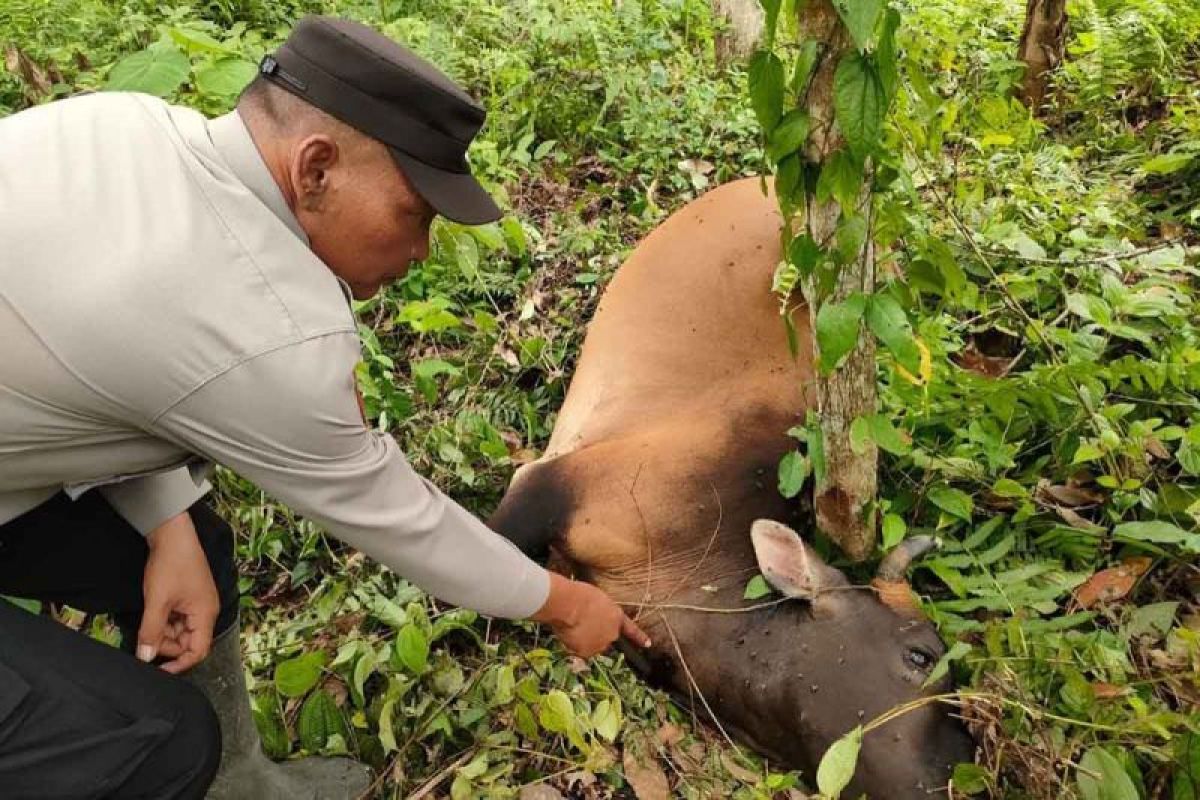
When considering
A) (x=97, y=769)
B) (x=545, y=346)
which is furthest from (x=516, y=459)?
(x=97, y=769)

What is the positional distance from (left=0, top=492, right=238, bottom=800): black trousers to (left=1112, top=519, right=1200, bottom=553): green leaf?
→ 2.88 metres

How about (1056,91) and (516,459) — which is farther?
(1056,91)

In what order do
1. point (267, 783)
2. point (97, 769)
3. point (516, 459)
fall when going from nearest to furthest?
point (97, 769) → point (267, 783) → point (516, 459)

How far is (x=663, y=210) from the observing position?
5730 millimetres

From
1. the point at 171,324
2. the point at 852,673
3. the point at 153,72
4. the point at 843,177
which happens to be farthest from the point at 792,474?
the point at 153,72

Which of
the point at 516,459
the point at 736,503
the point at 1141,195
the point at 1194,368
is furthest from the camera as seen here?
the point at 1141,195

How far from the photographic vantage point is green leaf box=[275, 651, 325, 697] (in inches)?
130

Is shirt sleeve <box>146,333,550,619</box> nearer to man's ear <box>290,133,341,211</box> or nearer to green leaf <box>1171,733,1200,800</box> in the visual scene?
man's ear <box>290,133,341,211</box>

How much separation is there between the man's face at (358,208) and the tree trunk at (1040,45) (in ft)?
15.8

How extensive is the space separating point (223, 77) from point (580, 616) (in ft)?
9.48

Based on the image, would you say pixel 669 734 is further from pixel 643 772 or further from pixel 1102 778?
pixel 1102 778

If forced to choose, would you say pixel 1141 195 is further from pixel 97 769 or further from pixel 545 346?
pixel 97 769

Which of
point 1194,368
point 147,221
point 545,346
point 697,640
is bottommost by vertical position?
point 697,640

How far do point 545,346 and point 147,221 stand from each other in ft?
9.73
